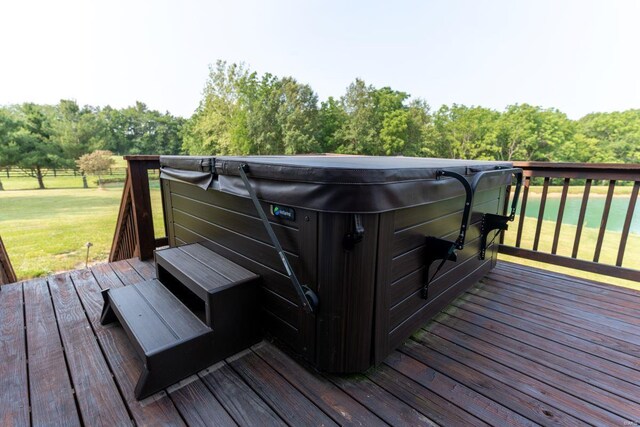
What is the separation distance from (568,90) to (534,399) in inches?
1444

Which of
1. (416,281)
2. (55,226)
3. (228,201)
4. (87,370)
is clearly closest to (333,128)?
(55,226)

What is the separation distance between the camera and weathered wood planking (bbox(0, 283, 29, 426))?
118cm

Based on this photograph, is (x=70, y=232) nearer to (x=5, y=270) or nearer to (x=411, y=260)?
(x=5, y=270)

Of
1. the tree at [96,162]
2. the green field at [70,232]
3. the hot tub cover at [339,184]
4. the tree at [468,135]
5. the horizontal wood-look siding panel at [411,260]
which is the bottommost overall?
the green field at [70,232]

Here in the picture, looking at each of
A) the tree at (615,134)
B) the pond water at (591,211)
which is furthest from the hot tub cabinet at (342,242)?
the tree at (615,134)

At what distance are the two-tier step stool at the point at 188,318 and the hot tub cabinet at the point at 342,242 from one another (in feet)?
0.41

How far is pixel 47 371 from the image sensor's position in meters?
1.42

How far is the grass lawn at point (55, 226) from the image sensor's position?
750 cm

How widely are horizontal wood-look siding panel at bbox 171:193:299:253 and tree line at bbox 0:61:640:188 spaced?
2173 centimetres

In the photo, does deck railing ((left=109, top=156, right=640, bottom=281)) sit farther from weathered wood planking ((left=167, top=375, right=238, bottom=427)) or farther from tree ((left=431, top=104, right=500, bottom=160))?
tree ((left=431, top=104, right=500, bottom=160))

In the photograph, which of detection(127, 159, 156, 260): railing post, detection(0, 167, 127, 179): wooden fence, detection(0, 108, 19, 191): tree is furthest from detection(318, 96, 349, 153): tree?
detection(127, 159, 156, 260): railing post

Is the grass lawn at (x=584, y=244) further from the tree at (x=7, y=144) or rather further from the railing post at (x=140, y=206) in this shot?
the tree at (x=7, y=144)

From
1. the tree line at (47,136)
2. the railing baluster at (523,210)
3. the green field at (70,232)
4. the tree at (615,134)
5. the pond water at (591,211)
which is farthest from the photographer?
the tree at (615,134)

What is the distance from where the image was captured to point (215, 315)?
1448 millimetres
